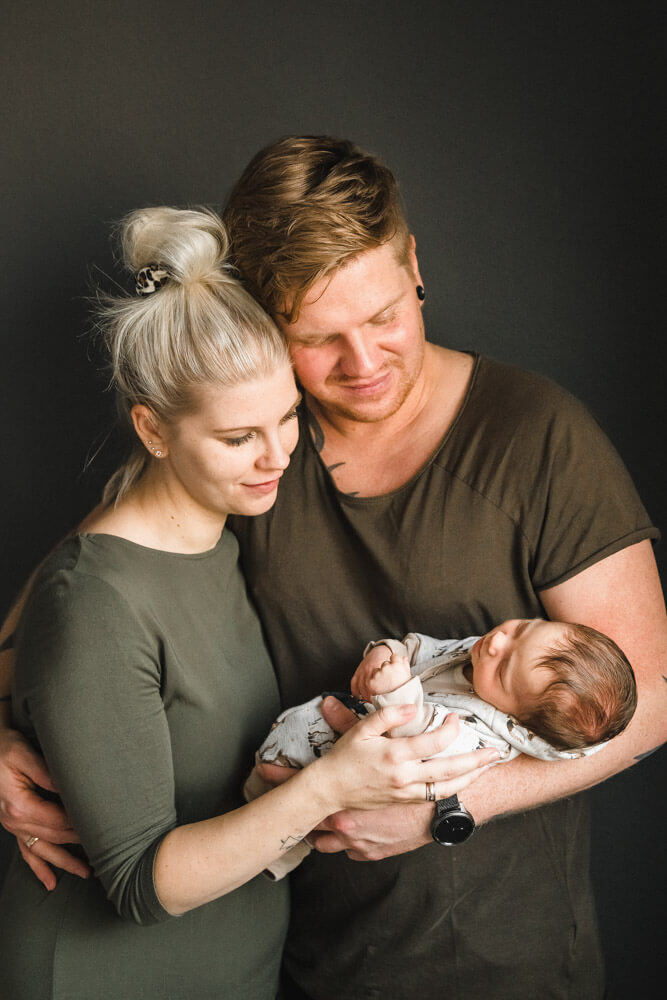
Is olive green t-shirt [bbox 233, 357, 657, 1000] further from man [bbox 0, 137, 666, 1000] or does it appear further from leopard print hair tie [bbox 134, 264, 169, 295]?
leopard print hair tie [bbox 134, 264, 169, 295]

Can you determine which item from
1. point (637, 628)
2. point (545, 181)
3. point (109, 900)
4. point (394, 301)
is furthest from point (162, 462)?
point (545, 181)

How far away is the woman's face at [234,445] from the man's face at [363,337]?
82mm

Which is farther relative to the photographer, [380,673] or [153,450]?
[153,450]

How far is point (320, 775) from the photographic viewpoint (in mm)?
1622

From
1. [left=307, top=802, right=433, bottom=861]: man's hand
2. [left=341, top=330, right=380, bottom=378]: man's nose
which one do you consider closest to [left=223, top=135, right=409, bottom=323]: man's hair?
[left=341, top=330, right=380, bottom=378]: man's nose

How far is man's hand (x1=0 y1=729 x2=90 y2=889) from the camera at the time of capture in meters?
1.83

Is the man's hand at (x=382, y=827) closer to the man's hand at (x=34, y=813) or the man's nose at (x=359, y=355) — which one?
the man's hand at (x=34, y=813)

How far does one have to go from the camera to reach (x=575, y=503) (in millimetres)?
1782

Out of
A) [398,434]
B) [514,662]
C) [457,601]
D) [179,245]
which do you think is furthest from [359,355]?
[514,662]

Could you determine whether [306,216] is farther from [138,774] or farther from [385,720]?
[138,774]

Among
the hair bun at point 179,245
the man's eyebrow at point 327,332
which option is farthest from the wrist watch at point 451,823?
the hair bun at point 179,245

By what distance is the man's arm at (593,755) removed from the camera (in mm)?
1744

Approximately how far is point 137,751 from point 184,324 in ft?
2.47

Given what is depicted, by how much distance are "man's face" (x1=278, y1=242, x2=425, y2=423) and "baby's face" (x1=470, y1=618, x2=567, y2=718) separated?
495 mm
